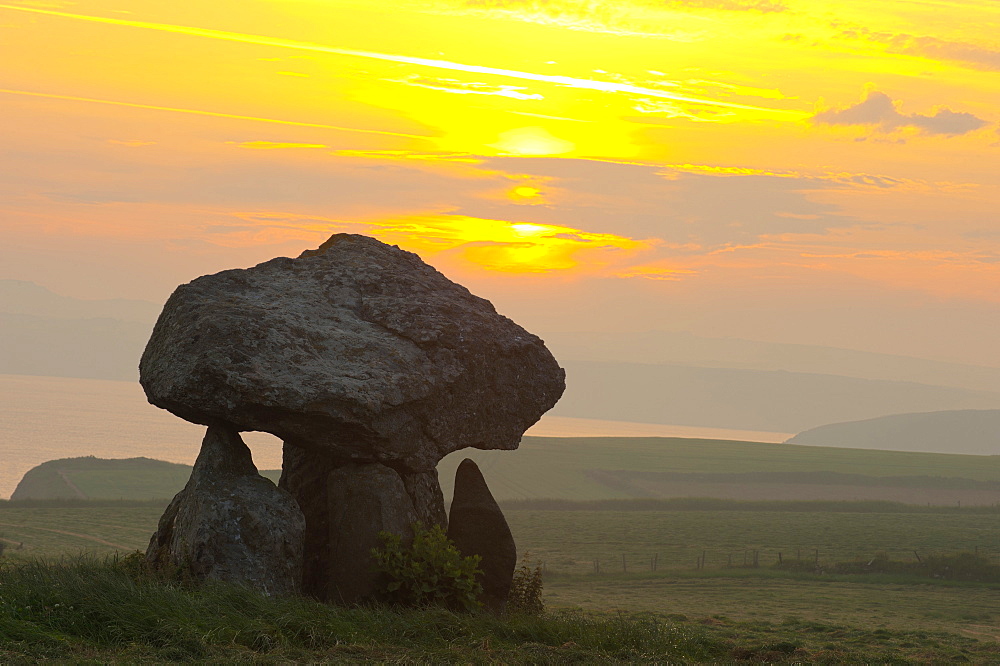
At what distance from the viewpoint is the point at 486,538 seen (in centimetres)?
1811

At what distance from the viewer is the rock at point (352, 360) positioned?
16031 mm

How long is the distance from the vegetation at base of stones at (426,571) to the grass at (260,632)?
56cm

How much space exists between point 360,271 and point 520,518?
54.2 m

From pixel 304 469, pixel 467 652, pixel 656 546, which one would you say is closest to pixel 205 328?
pixel 304 469

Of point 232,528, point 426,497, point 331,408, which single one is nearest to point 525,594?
point 426,497

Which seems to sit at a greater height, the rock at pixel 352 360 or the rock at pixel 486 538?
the rock at pixel 352 360

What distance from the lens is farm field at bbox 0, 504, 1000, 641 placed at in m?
30.7

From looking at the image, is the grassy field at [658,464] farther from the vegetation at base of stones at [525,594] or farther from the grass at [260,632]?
the grass at [260,632]

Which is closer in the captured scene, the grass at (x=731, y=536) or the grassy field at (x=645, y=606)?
the grassy field at (x=645, y=606)

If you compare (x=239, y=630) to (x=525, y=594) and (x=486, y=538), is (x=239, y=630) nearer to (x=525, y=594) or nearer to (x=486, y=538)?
(x=486, y=538)

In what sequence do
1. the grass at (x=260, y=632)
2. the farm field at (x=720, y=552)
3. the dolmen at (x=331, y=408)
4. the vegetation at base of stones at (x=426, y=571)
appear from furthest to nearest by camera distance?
the farm field at (x=720, y=552) < the vegetation at base of stones at (x=426, y=571) < the dolmen at (x=331, y=408) < the grass at (x=260, y=632)

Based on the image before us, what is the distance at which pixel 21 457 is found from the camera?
19100cm

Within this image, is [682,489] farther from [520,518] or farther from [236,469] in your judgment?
[236,469]

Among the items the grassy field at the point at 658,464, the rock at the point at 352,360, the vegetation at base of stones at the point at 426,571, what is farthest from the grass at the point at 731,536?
the grassy field at the point at 658,464
